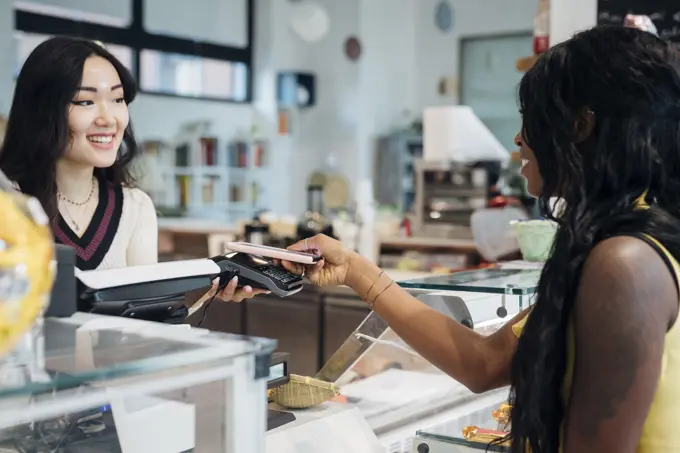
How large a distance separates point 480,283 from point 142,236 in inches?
38.4

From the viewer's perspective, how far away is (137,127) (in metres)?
9.03

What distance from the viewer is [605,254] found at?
3.71 ft

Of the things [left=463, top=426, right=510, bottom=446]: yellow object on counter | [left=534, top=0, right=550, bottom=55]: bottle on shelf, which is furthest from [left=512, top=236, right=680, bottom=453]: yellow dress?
[left=534, top=0, right=550, bottom=55]: bottle on shelf

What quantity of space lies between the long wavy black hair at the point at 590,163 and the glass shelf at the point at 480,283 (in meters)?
0.47

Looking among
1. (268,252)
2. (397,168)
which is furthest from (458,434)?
(397,168)

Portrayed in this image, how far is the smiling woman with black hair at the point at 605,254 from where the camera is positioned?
1.12 m

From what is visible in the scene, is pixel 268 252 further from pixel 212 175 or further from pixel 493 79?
pixel 493 79

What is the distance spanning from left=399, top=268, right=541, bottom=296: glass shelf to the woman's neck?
937 millimetres

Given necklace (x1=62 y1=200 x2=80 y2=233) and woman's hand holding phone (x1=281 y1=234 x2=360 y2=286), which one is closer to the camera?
woman's hand holding phone (x1=281 y1=234 x2=360 y2=286)

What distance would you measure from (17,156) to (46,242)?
1.46 meters

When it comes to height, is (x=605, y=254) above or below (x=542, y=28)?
below

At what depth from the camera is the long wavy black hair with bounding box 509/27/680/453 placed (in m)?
1.17

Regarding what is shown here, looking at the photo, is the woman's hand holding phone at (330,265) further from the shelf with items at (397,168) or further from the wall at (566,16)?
the shelf with items at (397,168)

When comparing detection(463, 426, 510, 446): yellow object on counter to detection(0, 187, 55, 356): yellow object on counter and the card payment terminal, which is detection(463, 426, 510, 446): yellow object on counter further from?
detection(0, 187, 55, 356): yellow object on counter
